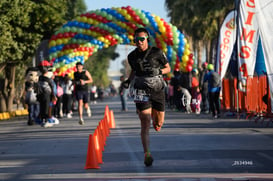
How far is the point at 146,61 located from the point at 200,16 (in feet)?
105

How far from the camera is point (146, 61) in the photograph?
9.62m

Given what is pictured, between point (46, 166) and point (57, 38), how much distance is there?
62.6ft

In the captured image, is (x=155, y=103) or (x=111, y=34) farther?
(x=111, y=34)

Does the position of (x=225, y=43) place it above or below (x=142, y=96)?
Result: above

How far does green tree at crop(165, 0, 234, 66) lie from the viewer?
129 ft

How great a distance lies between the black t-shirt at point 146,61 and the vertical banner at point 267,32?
5.56 m

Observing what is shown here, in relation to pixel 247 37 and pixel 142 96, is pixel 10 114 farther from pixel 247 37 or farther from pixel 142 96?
pixel 142 96

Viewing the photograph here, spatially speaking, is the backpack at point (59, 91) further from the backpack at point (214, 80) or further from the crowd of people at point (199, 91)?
the backpack at point (214, 80)

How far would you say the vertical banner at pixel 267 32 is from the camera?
583 inches

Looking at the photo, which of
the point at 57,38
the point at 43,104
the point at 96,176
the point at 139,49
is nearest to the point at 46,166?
the point at 96,176

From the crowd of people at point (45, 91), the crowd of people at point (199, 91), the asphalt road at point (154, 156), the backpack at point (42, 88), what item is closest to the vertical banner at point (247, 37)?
the crowd of people at point (199, 91)

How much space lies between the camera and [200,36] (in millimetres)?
46938

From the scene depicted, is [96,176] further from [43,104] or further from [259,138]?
[43,104]

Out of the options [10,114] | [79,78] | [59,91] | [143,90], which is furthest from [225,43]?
[143,90]
